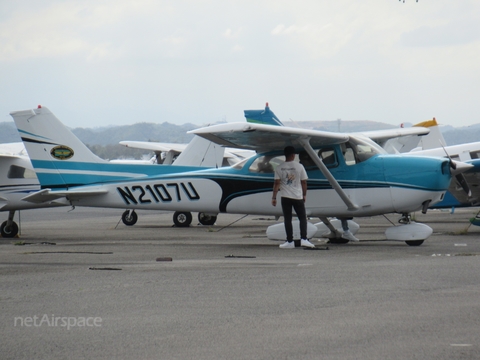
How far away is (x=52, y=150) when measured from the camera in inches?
660

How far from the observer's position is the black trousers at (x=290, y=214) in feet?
43.9

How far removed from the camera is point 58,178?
54.0 ft

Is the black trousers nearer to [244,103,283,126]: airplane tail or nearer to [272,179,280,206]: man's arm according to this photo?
[272,179,280,206]: man's arm

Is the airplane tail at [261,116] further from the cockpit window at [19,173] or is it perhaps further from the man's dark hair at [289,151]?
the cockpit window at [19,173]

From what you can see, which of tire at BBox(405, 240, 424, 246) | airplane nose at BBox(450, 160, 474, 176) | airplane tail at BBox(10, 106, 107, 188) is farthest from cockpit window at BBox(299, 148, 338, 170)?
airplane tail at BBox(10, 106, 107, 188)

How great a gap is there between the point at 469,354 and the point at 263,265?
5.56 meters

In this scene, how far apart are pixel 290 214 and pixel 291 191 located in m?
0.38

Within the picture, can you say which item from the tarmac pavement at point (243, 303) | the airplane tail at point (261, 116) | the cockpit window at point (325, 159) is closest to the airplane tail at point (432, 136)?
the airplane tail at point (261, 116)

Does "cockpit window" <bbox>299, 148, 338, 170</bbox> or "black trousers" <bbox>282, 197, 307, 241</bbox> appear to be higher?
"cockpit window" <bbox>299, 148, 338, 170</bbox>

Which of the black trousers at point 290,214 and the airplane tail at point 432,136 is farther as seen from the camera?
the airplane tail at point 432,136

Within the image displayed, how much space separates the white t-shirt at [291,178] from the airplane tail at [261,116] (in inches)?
146

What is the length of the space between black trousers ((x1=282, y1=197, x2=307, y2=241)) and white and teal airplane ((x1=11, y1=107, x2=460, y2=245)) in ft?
2.60

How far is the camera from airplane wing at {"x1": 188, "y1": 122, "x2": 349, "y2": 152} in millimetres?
12594

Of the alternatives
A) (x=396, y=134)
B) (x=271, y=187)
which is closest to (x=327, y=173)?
(x=271, y=187)
